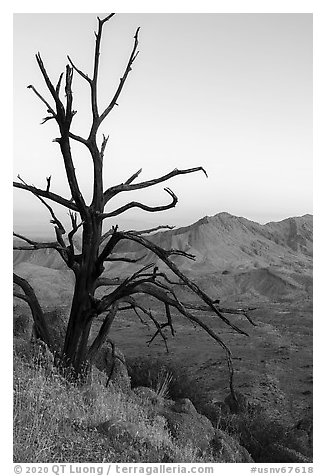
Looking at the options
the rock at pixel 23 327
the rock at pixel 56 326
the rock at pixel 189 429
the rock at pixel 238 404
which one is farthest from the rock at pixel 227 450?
the rock at pixel 23 327

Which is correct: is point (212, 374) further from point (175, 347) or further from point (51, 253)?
point (51, 253)

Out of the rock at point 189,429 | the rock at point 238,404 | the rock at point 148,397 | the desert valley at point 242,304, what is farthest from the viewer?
the desert valley at point 242,304

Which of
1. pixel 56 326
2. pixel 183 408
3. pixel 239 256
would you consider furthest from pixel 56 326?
pixel 239 256

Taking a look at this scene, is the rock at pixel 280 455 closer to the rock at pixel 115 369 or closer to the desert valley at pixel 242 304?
the rock at pixel 115 369

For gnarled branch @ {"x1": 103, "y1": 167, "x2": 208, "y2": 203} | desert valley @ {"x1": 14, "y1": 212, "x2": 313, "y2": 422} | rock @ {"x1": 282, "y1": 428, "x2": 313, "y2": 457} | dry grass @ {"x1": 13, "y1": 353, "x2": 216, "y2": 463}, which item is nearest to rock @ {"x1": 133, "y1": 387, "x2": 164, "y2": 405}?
desert valley @ {"x1": 14, "y1": 212, "x2": 313, "y2": 422}

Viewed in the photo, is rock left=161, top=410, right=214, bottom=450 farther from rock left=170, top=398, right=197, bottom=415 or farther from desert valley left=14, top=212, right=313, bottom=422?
desert valley left=14, top=212, right=313, bottom=422

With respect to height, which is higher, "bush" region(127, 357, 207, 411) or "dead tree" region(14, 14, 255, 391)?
"dead tree" region(14, 14, 255, 391)
